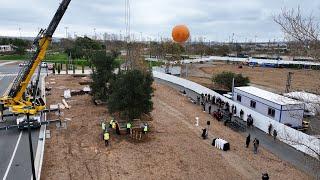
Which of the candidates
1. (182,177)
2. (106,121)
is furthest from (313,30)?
(106,121)

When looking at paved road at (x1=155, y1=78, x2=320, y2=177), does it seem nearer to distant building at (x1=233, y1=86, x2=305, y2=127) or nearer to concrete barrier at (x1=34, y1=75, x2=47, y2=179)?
distant building at (x1=233, y1=86, x2=305, y2=127)

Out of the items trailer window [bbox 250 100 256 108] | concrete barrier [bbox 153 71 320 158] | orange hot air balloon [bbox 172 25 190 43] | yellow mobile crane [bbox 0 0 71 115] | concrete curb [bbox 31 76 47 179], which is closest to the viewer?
concrete curb [bbox 31 76 47 179]

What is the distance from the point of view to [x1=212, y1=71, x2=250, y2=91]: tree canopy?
1673 inches

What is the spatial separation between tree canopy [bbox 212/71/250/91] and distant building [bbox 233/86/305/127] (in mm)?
8774

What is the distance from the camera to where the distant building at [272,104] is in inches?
1005

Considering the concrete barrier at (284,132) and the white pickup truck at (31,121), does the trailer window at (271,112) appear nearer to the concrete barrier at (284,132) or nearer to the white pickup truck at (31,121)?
the concrete barrier at (284,132)

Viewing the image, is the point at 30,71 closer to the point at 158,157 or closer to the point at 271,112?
the point at 158,157

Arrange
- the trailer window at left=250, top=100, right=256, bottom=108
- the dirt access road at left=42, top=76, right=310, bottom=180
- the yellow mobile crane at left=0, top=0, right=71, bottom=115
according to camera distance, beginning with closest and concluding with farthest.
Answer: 1. the dirt access road at left=42, top=76, right=310, bottom=180
2. the yellow mobile crane at left=0, top=0, right=71, bottom=115
3. the trailer window at left=250, top=100, right=256, bottom=108

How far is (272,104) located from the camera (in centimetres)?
2730

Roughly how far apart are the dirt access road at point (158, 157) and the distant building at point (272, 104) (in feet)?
11.5

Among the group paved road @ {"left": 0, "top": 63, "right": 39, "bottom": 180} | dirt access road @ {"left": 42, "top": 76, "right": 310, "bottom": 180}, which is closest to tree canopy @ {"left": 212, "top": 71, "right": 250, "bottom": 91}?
dirt access road @ {"left": 42, "top": 76, "right": 310, "bottom": 180}

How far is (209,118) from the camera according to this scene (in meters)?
31.3

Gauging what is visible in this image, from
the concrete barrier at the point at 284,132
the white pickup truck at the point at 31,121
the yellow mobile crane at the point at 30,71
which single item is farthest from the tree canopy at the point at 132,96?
the concrete barrier at the point at 284,132

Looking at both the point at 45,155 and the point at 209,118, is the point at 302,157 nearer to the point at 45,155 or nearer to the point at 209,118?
the point at 209,118
